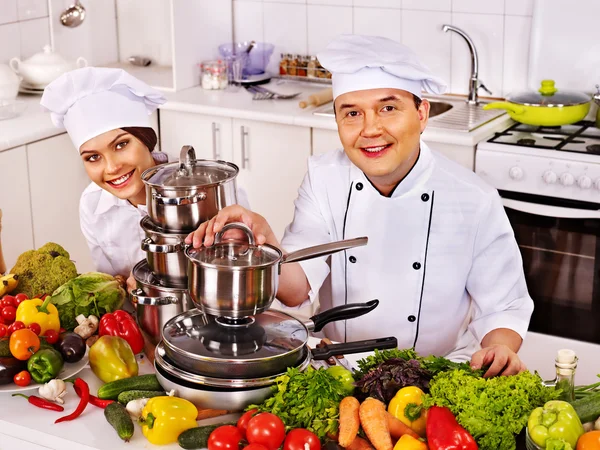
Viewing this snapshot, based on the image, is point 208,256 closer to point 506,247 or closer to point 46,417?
point 46,417

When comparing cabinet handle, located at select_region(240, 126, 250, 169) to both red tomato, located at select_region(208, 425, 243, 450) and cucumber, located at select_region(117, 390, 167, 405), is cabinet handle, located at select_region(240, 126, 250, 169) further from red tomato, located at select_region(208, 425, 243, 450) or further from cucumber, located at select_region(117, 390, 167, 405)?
red tomato, located at select_region(208, 425, 243, 450)

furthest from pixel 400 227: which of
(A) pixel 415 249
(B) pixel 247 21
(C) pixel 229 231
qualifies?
(B) pixel 247 21

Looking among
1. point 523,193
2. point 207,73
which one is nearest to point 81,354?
point 523,193

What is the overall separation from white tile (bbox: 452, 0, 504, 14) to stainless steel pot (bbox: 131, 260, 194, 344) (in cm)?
239

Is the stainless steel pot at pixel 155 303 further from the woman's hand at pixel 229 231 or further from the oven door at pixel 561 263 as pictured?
the oven door at pixel 561 263

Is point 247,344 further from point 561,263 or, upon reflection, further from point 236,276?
point 561,263

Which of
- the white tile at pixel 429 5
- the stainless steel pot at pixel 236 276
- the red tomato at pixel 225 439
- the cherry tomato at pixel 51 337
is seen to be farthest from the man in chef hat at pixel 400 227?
the white tile at pixel 429 5

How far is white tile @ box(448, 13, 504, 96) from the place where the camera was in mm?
3834

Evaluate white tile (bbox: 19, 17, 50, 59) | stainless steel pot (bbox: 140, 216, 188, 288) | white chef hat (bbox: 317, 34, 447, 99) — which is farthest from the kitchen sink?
stainless steel pot (bbox: 140, 216, 188, 288)

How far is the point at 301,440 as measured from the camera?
1464 mm

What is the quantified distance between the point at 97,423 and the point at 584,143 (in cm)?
230

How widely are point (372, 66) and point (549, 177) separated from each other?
1.40m

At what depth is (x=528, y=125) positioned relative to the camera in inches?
141

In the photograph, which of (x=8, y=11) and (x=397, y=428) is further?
(x=8, y=11)
